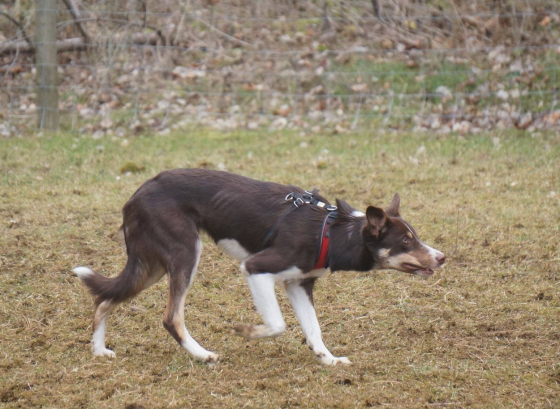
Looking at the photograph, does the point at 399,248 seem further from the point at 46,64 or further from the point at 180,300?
the point at 46,64

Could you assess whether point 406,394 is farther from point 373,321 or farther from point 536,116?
point 536,116

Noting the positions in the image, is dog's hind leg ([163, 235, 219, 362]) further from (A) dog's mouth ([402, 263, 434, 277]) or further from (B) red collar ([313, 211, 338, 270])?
(A) dog's mouth ([402, 263, 434, 277])

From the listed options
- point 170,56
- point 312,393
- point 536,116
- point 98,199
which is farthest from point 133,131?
point 312,393

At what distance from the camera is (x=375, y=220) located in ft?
12.7

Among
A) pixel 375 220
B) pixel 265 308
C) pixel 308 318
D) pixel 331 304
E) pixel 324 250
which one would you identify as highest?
pixel 375 220

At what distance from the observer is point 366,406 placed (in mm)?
3479

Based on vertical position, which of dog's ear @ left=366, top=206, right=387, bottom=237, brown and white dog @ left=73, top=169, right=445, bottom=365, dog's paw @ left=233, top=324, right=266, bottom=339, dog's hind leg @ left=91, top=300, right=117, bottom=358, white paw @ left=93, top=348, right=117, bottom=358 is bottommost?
white paw @ left=93, top=348, right=117, bottom=358

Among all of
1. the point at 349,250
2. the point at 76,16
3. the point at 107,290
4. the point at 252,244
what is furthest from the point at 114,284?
the point at 76,16

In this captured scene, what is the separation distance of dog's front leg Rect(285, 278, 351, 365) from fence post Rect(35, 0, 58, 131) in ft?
21.8

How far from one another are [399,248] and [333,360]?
730 millimetres

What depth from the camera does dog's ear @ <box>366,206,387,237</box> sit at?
3.83m

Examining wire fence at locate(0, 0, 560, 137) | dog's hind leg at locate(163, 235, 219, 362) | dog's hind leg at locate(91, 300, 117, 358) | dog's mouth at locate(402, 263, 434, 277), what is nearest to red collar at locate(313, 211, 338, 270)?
dog's mouth at locate(402, 263, 434, 277)

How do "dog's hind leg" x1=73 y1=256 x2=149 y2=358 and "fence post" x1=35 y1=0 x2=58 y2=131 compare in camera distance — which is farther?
"fence post" x1=35 y1=0 x2=58 y2=131

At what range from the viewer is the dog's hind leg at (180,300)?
13.0 feet
